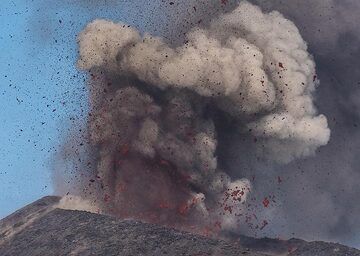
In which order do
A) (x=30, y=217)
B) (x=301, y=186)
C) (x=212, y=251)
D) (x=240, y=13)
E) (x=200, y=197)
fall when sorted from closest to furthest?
(x=212, y=251)
(x=30, y=217)
(x=200, y=197)
(x=240, y=13)
(x=301, y=186)

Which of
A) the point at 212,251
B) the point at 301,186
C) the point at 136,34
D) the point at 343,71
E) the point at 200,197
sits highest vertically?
the point at 343,71

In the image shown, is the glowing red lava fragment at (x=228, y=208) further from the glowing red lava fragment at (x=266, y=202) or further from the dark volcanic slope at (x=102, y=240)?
the dark volcanic slope at (x=102, y=240)

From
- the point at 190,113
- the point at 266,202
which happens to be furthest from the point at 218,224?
the point at 190,113

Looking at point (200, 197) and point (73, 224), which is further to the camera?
point (200, 197)

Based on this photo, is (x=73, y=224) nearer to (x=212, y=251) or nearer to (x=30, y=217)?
(x=30, y=217)

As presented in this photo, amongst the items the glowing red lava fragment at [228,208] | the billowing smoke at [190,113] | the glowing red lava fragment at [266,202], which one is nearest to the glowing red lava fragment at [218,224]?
the billowing smoke at [190,113]

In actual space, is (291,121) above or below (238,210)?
above

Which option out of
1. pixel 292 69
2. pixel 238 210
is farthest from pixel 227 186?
pixel 292 69
